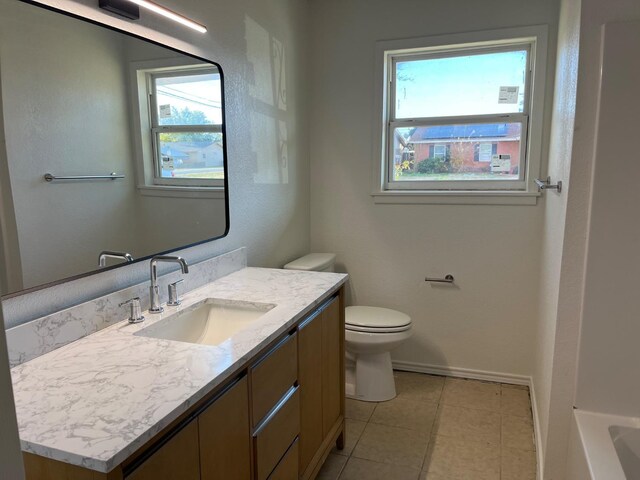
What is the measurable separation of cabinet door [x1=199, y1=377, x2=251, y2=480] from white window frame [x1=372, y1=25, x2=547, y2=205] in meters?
2.03

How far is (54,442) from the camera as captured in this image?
88 cm

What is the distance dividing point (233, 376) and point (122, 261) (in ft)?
2.08

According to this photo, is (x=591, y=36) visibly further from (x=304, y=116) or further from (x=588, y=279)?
(x=304, y=116)

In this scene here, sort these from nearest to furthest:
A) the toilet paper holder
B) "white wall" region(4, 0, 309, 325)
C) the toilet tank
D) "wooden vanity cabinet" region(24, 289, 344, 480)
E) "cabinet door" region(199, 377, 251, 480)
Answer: "wooden vanity cabinet" region(24, 289, 344, 480) → "cabinet door" region(199, 377, 251, 480) → "white wall" region(4, 0, 309, 325) → the toilet tank → the toilet paper holder

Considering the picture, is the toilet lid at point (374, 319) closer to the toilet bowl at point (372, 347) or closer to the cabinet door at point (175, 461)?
the toilet bowl at point (372, 347)

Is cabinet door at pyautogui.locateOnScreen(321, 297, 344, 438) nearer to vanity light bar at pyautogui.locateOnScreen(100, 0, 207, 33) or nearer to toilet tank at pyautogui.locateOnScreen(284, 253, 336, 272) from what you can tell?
toilet tank at pyautogui.locateOnScreen(284, 253, 336, 272)

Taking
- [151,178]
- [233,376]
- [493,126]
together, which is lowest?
[233,376]

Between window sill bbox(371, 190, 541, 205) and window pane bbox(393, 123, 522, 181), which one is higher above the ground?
window pane bbox(393, 123, 522, 181)

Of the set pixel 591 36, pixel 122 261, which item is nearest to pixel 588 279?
pixel 591 36

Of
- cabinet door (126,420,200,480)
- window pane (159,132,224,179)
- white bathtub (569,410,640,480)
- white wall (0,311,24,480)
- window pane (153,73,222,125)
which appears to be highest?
window pane (153,73,222,125)

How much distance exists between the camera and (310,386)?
6.12 ft

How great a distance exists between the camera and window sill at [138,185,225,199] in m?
1.78

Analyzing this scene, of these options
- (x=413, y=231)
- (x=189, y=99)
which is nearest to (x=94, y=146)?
(x=189, y=99)

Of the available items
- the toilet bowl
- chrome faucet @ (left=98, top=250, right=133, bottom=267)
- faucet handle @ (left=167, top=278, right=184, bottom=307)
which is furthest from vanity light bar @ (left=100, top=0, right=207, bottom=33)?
the toilet bowl
